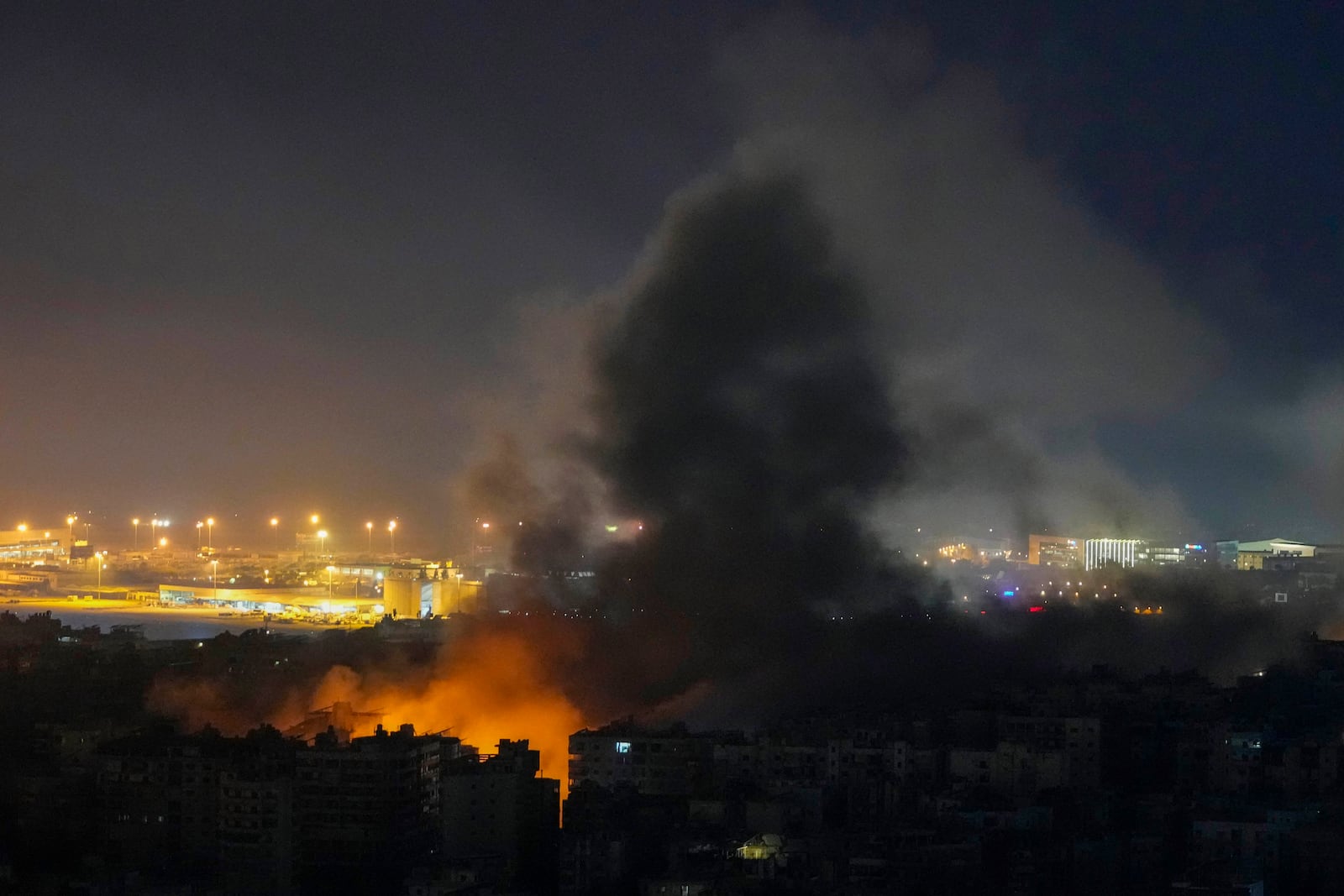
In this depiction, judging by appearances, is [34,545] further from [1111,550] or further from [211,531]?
[1111,550]

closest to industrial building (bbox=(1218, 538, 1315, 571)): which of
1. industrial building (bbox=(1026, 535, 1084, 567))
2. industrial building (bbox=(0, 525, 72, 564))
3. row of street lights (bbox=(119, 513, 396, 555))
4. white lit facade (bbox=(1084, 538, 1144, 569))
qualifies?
white lit facade (bbox=(1084, 538, 1144, 569))

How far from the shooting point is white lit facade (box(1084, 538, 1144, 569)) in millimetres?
46719

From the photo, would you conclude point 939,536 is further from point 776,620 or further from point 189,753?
point 189,753

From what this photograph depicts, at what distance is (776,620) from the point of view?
93.7 feet

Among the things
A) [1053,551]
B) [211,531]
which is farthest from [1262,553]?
[211,531]

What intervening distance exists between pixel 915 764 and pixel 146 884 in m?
7.88

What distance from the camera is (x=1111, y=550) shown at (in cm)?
4719

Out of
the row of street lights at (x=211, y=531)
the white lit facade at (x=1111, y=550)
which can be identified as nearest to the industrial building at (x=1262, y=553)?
the white lit facade at (x=1111, y=550)

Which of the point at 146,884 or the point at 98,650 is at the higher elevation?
the point at 98,650

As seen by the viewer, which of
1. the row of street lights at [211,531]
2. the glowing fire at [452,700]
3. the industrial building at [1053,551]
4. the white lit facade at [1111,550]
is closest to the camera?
the glowing fire at [452,700]

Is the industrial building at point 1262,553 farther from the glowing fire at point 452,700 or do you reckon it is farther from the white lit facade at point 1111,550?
the glowing fire at point 452,700

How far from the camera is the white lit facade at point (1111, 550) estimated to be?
1839 inches

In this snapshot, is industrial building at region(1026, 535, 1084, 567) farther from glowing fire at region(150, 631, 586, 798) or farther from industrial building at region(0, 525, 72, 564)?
industrial building at region(0, 525, 72, 564)

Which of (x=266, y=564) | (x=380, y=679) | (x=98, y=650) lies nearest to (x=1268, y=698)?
(x=380, y=679)
